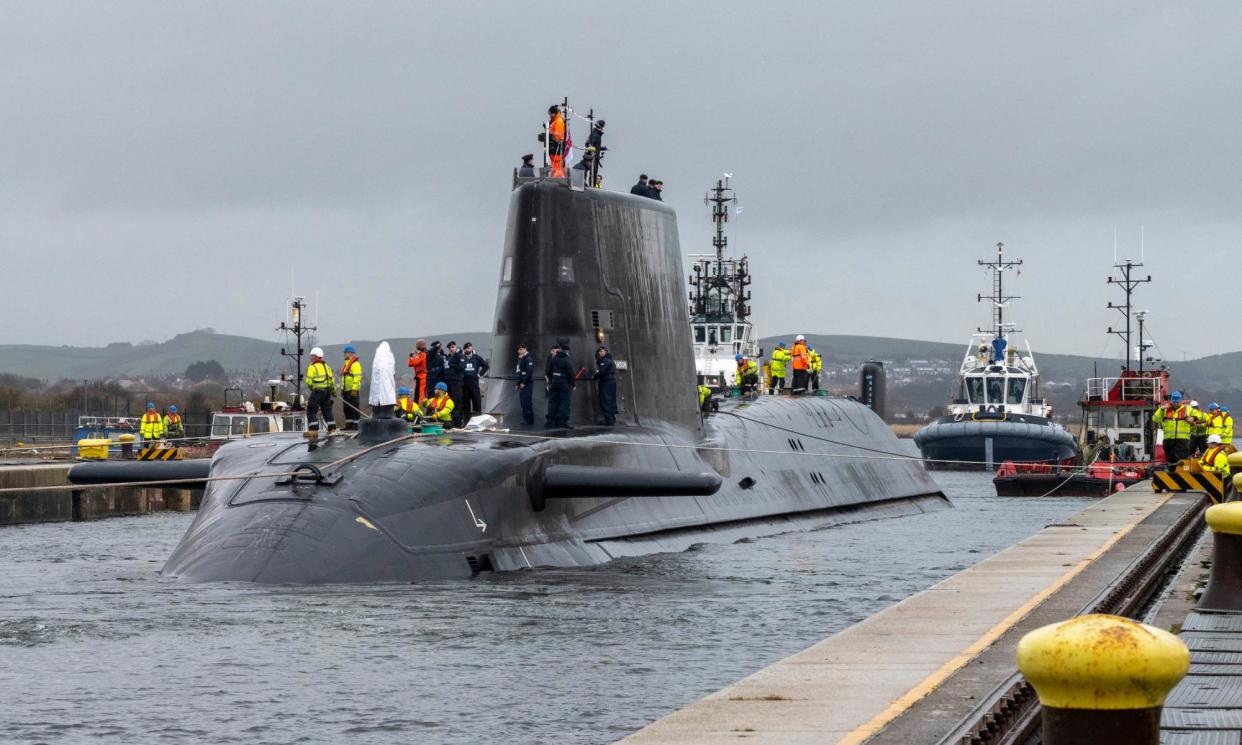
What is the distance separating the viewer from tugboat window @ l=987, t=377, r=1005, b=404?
216ft

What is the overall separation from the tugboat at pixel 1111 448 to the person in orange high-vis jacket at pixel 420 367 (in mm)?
21743

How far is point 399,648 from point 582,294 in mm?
9674

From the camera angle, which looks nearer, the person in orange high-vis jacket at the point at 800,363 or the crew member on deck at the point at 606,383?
the crew member on deck at the point at 606,383

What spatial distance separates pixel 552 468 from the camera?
18.3 m

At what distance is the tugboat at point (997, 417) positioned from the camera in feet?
195

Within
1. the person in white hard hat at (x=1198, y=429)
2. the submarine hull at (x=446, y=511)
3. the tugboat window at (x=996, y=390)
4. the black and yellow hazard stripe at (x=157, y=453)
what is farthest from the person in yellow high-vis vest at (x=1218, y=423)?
the tugboat window at (x=996, y=390)

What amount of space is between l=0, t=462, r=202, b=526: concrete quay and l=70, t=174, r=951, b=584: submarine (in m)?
13.0

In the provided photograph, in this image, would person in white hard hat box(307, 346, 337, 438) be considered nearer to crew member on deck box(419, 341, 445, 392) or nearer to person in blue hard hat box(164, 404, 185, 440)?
crew member on deck box(419, 341, 445, 392)

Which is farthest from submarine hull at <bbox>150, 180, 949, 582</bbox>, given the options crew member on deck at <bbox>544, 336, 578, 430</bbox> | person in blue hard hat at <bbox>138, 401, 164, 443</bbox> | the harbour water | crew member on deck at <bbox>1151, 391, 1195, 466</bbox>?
person in blue hard hat at <bbox>138, 401, 164, 443</bbox>

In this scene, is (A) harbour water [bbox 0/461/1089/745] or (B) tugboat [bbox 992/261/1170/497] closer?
(A) harbour water [bbox 0/461/1089/745]

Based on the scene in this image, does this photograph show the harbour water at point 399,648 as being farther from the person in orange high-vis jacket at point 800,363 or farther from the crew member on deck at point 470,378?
the person in orange high-vis jacket at point 800,363

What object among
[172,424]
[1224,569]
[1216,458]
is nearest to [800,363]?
[1216,458]

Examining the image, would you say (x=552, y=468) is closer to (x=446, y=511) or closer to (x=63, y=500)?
(x=446, y=511)

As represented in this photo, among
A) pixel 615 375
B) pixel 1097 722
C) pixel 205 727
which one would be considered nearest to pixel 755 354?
pixel 615 375
